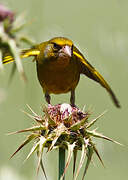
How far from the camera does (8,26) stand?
2873 millimetres

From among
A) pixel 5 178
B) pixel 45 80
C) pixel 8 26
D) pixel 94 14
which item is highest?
pixel 94 14

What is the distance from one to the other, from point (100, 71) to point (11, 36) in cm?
313

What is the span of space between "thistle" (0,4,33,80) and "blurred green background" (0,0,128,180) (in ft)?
4.32

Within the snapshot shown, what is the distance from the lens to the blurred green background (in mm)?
5000

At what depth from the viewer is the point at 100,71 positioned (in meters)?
5.86

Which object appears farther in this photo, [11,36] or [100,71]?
[100,71]

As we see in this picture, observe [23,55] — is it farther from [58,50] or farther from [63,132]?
[63,132]

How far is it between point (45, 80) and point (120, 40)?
2764 millimetres

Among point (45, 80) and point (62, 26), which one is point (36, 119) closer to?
point (45, 80)

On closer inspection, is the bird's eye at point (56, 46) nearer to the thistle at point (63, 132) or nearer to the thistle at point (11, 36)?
the thistle at point (11, 36)

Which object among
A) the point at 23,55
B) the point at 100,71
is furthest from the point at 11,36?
the point at 100,71

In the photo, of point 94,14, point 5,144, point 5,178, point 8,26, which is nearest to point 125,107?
point 94,14

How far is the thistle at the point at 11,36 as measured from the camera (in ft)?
8.52

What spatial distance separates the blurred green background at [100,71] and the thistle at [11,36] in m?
1.32
